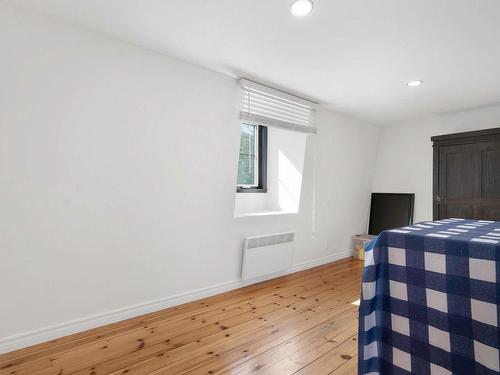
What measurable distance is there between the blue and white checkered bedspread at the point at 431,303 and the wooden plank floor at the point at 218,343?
2.05ft

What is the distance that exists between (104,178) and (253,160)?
84.7 inches

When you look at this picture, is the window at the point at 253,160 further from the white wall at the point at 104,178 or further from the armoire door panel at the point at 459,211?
the armoire door panel at the point at 459,211

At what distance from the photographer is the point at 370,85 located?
319 centimetres

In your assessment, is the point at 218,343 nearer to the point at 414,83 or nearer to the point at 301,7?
the point at 301,7

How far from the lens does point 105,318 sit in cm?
233

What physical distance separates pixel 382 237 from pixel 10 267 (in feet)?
7.59

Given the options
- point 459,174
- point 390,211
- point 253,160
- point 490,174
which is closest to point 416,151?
point 459,174

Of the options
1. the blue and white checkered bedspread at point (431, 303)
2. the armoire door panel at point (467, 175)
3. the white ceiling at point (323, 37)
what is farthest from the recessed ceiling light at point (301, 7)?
the armoire door panel at point (467, 175)

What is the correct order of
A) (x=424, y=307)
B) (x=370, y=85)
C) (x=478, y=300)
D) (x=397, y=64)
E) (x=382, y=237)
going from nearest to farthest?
(x=478, y=300)
(x=424, y=307)
(x=382, y=237)
(x=397, y=64)
(x=370, y=85)

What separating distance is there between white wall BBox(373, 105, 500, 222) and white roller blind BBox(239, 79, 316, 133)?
1901 mm

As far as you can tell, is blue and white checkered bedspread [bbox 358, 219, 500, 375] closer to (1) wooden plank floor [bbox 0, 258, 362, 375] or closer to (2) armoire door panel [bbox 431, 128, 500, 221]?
(1) wooden plank floor [bbox 0, 258, 362, 375]

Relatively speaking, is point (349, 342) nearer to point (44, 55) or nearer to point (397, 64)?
point (397, 64)

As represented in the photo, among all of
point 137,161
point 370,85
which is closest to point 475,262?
point 137,161

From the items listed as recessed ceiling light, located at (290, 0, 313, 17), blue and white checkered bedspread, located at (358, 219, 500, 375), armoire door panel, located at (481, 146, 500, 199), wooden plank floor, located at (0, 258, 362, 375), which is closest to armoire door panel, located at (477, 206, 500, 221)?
armoire door panel, located at (481, 146, 500, 199)
